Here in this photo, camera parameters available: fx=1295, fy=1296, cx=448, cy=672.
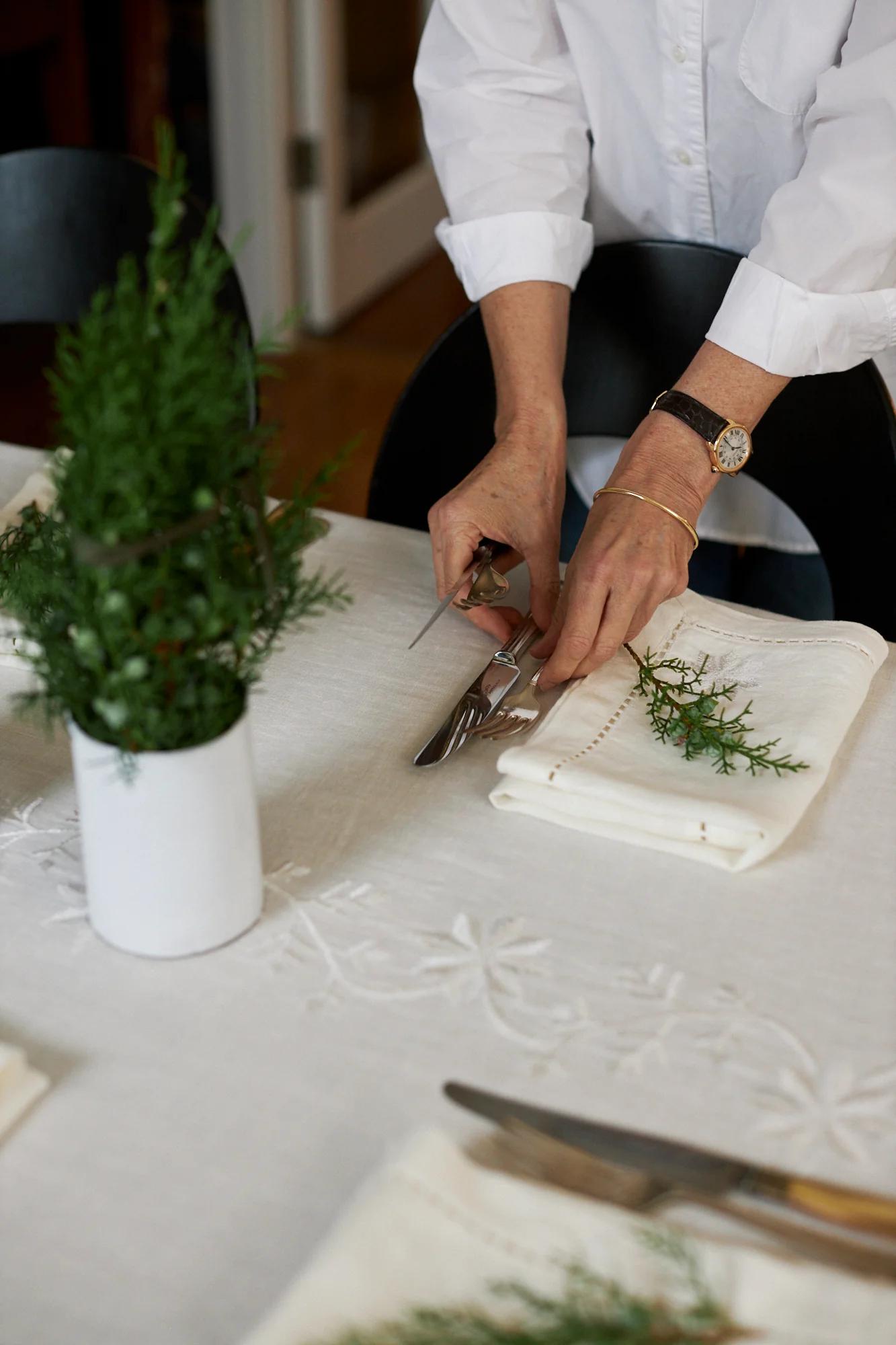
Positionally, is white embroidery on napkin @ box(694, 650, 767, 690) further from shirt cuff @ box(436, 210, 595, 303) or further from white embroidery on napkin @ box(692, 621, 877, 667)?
shirt cuff @ box(436, 210, 595, 303)

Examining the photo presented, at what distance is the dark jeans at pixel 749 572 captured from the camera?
1.38m

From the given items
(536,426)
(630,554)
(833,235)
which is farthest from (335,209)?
(630,554)

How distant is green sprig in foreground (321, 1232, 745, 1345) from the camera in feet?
1.51

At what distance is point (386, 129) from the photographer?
3.72m

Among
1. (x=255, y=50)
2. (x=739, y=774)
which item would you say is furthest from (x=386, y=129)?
(x=739, y=774)

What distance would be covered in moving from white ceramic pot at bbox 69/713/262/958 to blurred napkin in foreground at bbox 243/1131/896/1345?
0.17 m

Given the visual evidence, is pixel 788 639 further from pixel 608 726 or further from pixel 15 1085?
pixel 15 1085

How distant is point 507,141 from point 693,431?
0.38m

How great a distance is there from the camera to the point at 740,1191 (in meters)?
0.54

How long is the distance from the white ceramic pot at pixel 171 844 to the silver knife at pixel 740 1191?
0.57 feet

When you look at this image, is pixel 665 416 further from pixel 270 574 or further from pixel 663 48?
pixel 270 574

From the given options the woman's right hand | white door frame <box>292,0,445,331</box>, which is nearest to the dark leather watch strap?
the woman's right hand

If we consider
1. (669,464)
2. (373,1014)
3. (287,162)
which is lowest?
(287,162)

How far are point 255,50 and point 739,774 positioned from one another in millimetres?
2851
